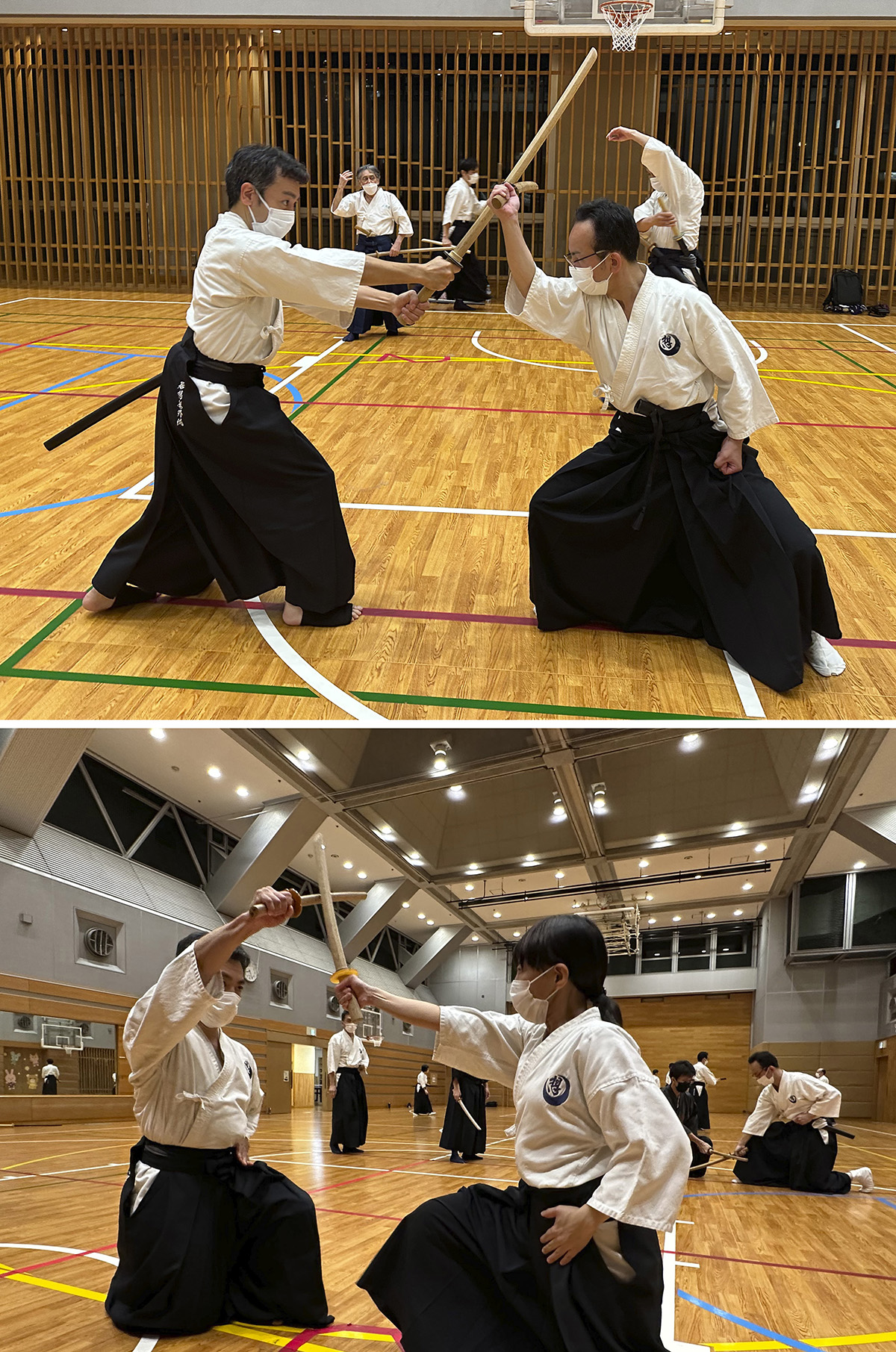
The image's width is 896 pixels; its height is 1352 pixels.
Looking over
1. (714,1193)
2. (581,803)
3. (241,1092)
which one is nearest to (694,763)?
(581,803)

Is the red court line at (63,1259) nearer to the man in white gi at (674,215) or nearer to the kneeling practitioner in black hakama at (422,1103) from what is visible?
the man in white gi at (674,215)

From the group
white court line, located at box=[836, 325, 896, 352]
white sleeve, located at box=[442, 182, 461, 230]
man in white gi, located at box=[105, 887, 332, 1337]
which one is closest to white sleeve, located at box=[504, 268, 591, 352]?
man in white gi, located at box=[105, 887, 332, 1337]

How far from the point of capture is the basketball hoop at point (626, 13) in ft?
39.1

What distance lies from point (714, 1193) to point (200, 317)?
19.6 feet

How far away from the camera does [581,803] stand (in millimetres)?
10375

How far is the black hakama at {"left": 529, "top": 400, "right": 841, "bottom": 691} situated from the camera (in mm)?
3871

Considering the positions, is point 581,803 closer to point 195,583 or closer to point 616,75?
point 195,583

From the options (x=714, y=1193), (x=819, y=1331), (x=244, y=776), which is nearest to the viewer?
(x=819, y=1331)

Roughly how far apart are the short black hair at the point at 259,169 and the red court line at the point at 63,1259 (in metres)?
3.61

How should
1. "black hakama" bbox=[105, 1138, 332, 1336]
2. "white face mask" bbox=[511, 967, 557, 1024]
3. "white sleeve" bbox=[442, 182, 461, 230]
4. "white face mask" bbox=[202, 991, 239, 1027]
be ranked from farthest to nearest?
"white sleeve" bbox=[442, 182, 461, 230] < "white face mask" bbox=[202, 991, 239, 1027] < "black hakama" bbox=[105, 1138, 332, 1336] < "white face mask" bbox=[511, 967, 557, 1024]

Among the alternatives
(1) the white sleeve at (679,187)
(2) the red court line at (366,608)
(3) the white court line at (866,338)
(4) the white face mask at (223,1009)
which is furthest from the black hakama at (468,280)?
(4) the white face mask at (223,1009)

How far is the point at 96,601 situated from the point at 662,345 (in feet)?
8.13

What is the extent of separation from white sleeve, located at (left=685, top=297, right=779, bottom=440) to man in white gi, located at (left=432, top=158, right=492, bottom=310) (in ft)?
30.3

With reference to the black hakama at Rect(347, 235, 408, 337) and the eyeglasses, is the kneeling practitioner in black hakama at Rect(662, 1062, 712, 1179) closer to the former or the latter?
the eyeglasses
